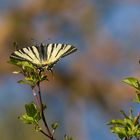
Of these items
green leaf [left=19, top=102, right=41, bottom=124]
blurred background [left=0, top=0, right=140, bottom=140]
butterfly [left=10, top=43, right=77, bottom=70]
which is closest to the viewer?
butterfly [left=10, top=43, right=77, bottom=70]

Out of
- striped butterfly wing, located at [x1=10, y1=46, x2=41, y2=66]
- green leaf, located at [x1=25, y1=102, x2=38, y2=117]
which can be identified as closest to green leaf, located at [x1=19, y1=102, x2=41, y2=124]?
green leaf, located at [x1=25, y1=102, x2=38, y2=117]

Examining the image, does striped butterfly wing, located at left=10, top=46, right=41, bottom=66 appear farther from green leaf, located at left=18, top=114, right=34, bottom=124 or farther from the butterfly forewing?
green leaf, located at left=18, top=114, right=34, bottom=124

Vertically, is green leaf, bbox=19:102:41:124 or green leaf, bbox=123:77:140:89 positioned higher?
green leaf, bbox=123:77:140:89

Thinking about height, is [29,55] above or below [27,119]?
above

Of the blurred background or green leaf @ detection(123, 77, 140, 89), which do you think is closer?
green leaf @ detection(123, 77, 140, 89)

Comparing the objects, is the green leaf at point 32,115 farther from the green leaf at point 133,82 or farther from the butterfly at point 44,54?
the green leaf at point 133,82

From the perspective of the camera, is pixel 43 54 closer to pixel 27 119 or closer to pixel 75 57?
pixel 27 119

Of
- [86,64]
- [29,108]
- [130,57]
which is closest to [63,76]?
[86,64]

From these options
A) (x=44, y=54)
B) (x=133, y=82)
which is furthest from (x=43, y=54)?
(x=133, y=82)
